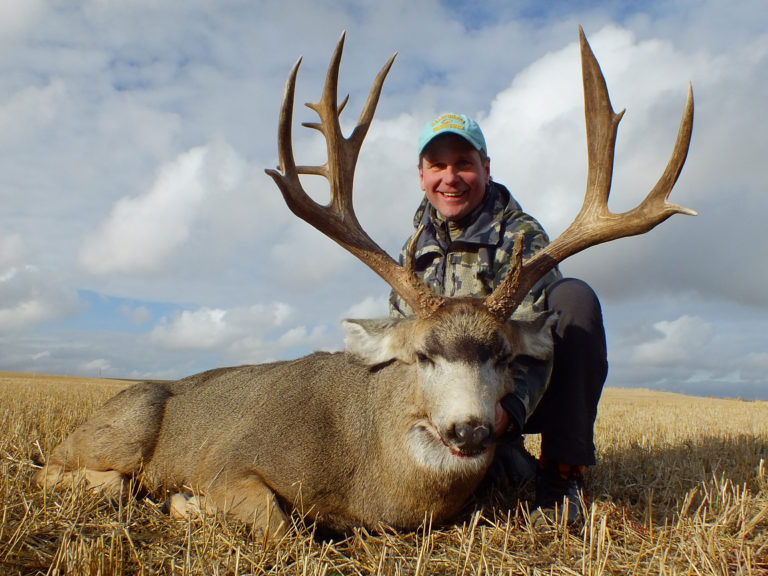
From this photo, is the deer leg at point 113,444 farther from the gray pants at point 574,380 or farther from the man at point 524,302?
the gray pants at point 574,380

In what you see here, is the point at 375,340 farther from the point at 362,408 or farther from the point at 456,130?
the point at 456,130

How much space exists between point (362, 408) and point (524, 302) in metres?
1.73

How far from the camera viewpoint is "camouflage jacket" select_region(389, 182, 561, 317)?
540 centimetres

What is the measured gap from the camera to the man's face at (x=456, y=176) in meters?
5.76

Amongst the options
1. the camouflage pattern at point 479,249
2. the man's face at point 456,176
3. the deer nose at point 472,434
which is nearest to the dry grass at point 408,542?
the deer nose at point 472,434

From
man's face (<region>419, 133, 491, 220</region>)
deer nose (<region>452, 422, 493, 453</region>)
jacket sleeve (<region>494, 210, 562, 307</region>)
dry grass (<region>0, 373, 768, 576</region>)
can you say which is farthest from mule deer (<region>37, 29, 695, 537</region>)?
man's face (<region>419, 133, 491, 220</region>)

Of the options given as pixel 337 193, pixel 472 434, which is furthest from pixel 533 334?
pixel 337 193

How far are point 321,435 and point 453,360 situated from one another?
1.23 m

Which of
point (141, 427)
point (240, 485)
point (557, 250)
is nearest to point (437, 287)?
point (557, 250)

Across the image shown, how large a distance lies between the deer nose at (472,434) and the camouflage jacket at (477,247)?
2.04 m

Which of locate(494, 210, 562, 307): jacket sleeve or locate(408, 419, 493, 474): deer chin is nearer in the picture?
locate(408, 419, 493, 474): deer chin

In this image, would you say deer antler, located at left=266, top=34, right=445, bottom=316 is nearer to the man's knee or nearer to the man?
the man

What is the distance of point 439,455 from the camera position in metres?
3.71

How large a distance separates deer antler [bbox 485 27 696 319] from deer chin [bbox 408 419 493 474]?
1123mm
